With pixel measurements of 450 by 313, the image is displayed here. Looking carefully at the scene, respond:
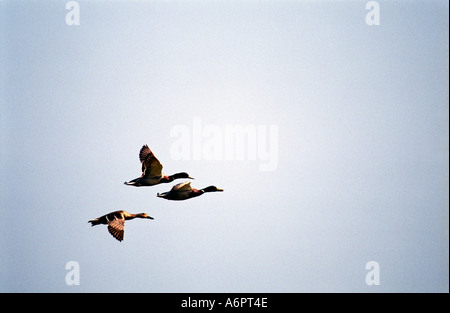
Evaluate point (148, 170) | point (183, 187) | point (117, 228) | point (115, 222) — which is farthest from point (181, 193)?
point (117, 228)

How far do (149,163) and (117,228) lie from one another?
1998 millimetres

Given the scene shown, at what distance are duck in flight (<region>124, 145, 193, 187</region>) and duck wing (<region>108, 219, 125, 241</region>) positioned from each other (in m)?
1.09

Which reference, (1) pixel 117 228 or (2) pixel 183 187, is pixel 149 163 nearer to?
(2) pixel 183 187

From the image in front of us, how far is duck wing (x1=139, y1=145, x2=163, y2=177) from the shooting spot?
19.1 meters

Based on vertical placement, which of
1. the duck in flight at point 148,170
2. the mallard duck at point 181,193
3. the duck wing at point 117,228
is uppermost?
the duck in flight at point 148,170

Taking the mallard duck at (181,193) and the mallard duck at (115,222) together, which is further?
the mallard duck at (181,193)

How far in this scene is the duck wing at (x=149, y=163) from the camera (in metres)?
19.1

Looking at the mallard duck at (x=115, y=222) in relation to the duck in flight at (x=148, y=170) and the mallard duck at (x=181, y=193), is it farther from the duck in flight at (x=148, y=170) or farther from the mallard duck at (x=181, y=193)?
the mallard duck at (x=181, y=193)

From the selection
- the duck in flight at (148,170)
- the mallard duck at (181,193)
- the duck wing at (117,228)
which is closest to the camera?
the duck wing at (117,228)

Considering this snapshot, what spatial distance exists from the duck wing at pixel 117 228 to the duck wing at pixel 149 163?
1.52m

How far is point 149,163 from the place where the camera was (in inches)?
754

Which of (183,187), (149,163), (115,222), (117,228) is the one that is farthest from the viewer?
(183,187)

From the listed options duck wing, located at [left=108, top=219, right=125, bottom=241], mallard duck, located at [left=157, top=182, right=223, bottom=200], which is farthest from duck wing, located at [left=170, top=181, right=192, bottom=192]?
duck wing, located at [left=108, top=219, right=125, bottom=241]

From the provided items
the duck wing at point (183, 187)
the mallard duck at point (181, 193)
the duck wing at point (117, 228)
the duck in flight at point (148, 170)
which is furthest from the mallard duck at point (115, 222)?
the duck wing at point (183, 187)
